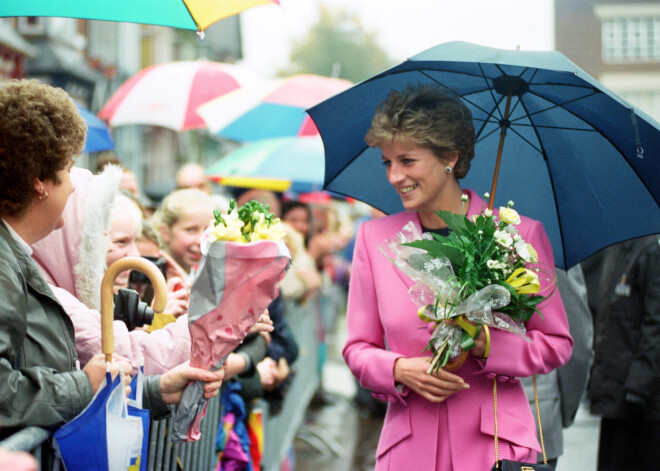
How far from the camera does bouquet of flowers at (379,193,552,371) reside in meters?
3.14

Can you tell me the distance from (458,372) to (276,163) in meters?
4.92

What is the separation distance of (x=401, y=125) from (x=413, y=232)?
18.6 inches

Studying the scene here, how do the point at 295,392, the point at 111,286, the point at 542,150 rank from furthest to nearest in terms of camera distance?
the point at 295,392, the point at 542,150, the point at 111,286

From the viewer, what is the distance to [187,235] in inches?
205

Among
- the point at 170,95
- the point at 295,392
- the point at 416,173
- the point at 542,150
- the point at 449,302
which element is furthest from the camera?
the point at 295,392

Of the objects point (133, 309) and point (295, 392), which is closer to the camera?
point (133, 309)

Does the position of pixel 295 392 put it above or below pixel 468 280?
below

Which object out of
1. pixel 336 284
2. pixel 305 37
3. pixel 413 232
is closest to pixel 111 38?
pixel 336 284

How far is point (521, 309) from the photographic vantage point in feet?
10.7

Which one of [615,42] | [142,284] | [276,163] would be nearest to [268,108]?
[276,163]

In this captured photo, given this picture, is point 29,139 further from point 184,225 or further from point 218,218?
point 184,225

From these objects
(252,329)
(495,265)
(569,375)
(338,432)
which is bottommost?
(338,432)

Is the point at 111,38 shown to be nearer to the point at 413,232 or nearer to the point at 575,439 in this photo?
the point at 575,439

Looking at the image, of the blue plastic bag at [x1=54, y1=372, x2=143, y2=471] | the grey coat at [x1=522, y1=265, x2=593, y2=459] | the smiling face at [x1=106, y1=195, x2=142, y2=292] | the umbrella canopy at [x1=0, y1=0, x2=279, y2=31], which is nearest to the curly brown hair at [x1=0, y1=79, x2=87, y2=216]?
the blue plastic bag at [x1=54, y1=372, x2=143, y2=471]
